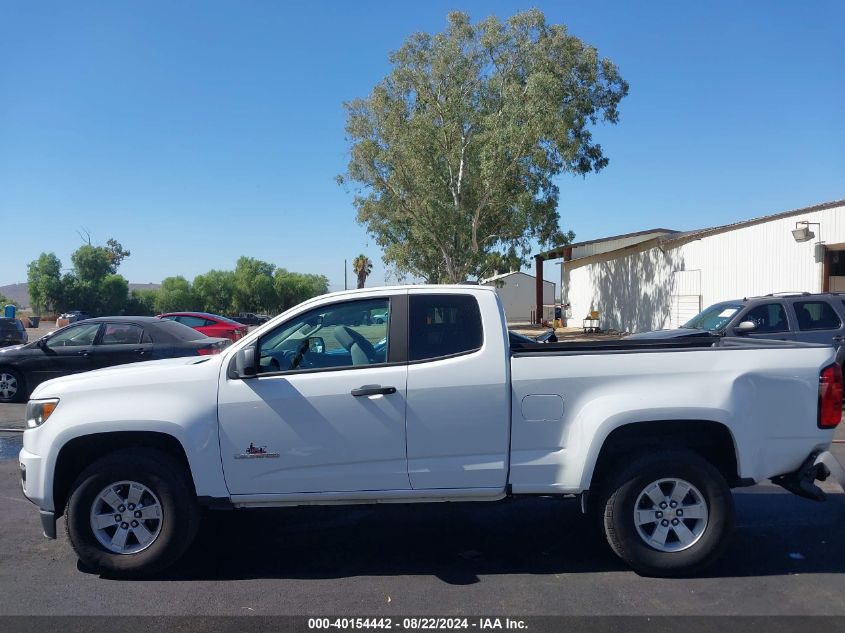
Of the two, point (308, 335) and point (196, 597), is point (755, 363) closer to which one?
point (308, 335)

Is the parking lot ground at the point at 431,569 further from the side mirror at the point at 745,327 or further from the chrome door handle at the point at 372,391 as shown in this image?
the side mirror at the point at 745,327

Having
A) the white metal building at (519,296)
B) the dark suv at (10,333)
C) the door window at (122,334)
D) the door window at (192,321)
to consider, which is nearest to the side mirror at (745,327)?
the door window at (122,334)

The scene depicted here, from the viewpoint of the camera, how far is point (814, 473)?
16.3 feet

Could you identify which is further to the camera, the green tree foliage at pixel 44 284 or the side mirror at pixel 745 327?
the green tree foliage at pixel 44 284

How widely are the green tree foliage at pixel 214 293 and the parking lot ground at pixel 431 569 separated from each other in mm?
55993

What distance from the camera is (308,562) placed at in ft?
17.3

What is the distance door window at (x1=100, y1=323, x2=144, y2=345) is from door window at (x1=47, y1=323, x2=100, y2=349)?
220mm

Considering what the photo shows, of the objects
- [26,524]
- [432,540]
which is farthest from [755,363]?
[26,524]

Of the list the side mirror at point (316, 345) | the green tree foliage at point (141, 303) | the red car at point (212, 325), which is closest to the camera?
the side mirror at point (316, 345)

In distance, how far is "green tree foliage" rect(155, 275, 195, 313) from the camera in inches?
2322

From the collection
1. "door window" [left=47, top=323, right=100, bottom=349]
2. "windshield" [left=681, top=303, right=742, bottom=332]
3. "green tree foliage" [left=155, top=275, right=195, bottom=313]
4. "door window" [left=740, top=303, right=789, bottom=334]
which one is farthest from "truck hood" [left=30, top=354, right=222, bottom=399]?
"green tree foliage" [left=155, top=275, right=195, bottom=313]

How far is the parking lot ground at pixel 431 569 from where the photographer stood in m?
4.51

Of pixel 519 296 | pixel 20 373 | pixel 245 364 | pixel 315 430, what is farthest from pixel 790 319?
pixel 519 296

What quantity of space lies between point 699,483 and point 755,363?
0.87 m
